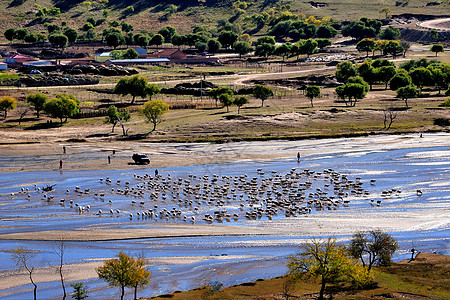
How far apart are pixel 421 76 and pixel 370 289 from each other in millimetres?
119415

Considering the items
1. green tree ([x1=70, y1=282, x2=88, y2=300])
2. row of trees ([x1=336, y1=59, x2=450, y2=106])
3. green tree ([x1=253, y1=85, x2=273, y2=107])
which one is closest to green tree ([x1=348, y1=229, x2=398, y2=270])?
green tree ([x1=70, y1=282, x2=88, y2=300])

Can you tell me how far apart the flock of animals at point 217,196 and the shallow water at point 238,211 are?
1.53 feet

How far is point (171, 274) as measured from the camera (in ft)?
171

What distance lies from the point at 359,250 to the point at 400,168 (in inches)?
1613

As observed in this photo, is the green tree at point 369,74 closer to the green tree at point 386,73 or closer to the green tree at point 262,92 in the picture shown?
the green tree at point 386,73

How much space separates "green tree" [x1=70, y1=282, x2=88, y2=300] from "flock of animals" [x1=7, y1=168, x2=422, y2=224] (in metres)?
18.6

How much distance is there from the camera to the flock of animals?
68062mm

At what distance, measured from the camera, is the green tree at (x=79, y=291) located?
149 feet

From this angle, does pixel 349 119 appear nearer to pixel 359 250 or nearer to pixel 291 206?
pixel 291 206

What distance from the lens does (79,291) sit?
46062 mm

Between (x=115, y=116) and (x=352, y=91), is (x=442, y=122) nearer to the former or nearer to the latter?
(x=352, y=91)

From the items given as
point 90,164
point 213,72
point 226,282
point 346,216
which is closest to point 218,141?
point 90,164

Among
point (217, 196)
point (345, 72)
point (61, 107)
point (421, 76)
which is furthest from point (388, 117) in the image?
point (61, 107)

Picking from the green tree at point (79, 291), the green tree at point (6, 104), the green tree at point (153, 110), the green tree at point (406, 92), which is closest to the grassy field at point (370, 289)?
the green tree at point (79, 291)
